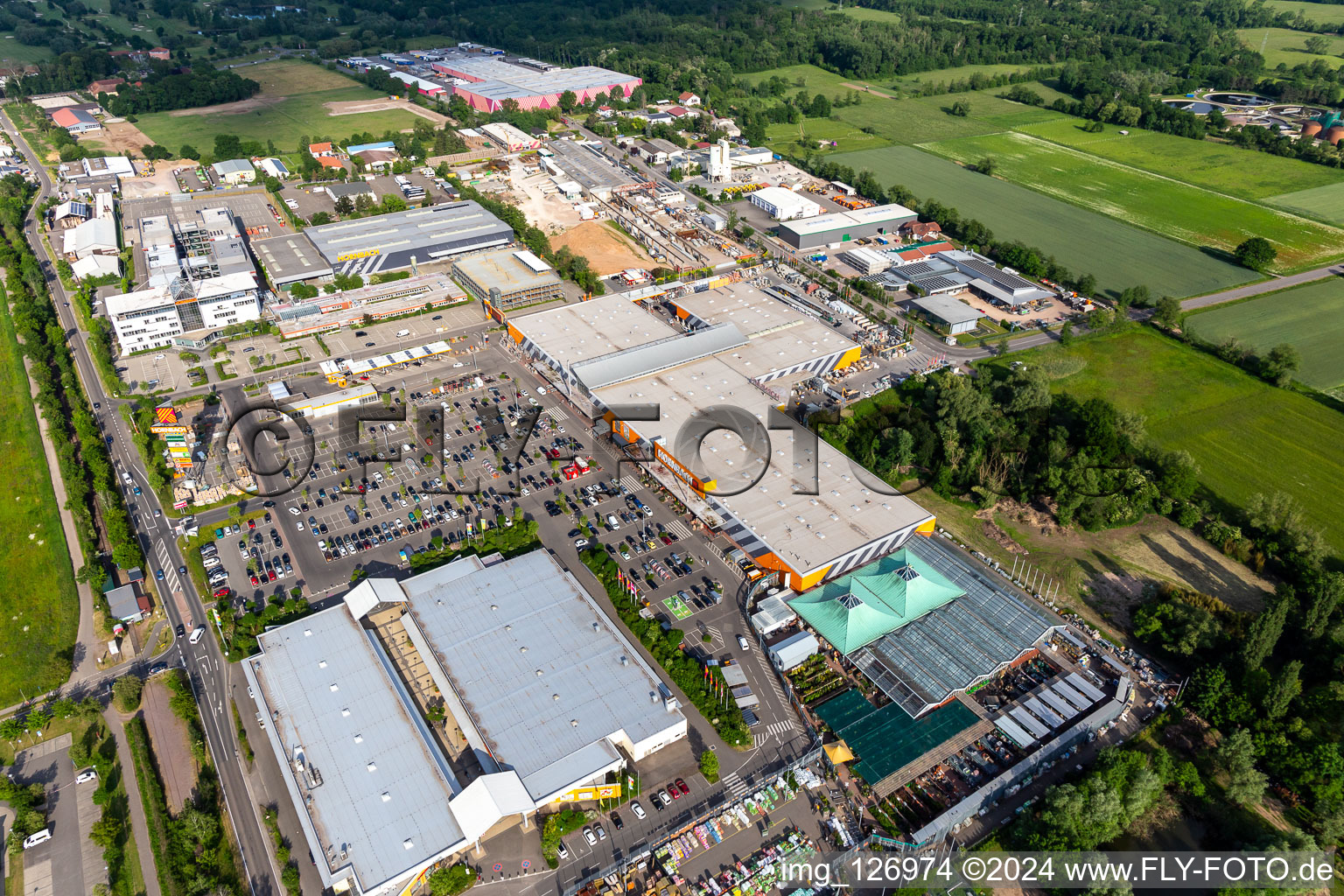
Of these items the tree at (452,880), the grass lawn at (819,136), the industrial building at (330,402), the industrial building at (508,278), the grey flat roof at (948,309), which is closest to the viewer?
the tree at (452,880)

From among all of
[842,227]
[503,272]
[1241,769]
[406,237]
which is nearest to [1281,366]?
[1241,769]

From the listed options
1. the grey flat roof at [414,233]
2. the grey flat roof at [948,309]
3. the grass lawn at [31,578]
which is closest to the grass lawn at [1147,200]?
the grey flat roof at [948,309]

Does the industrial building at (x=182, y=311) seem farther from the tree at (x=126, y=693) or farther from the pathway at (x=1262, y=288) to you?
the pathway at (x=1262, y=288)

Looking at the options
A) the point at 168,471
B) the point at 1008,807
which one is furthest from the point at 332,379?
the point at 1008,807

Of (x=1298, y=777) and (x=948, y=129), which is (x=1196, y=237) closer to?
(x=948, y=129)

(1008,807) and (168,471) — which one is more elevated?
(168,471)

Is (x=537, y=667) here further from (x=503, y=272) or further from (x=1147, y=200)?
(x=1147, y=200)
